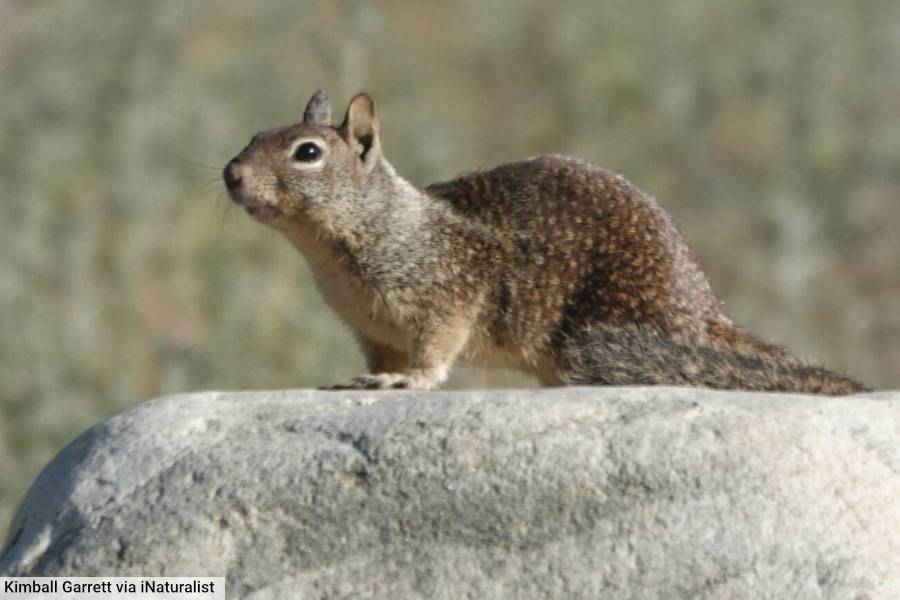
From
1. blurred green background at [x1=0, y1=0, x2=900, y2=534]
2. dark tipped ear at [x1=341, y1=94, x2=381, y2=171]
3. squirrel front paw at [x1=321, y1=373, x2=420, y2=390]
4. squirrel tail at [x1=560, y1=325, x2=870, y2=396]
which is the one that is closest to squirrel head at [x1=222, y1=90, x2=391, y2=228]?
dark tipped ear at [x1=341, y1=94, x2=381, y2=171]

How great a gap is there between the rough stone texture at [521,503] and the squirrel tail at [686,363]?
658mm

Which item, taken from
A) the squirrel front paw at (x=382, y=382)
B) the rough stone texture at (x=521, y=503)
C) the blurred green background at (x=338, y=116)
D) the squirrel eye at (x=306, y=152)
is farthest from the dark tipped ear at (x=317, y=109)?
the rough stone texture at (x=521, y=503)

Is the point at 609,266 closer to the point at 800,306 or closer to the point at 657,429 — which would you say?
the point at 657,429

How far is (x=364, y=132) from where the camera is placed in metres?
5.99

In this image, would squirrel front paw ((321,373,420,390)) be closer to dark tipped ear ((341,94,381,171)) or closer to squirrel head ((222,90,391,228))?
squirrel head ((222,90,391,228))

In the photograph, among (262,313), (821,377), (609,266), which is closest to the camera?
(821,377)

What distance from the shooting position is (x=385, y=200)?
5965mm

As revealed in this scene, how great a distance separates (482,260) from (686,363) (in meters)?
0.96

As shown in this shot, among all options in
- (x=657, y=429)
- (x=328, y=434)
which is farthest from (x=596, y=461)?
(x=328, y=434)

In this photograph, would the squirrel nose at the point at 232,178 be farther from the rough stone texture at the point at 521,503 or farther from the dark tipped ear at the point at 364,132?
the rough stone texture at the point at 521,503

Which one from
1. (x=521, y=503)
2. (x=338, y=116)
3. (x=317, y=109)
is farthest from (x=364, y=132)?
(x=338, y=116)

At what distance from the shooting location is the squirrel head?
18.6ft

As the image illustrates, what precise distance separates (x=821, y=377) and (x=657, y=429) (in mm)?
1069

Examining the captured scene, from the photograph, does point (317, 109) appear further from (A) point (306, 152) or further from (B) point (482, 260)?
(B) point (482, 260)
